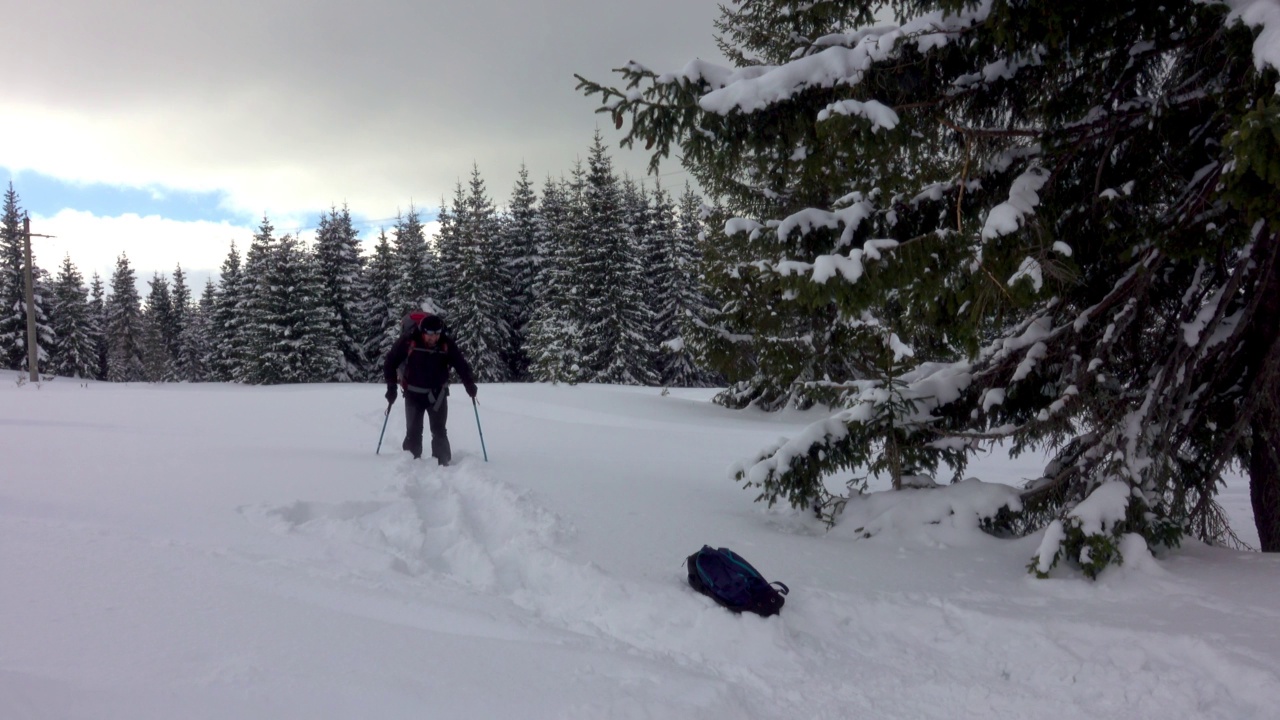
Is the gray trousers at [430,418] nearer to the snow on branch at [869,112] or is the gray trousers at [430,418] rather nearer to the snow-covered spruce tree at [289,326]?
the snow on branch at [869,112]

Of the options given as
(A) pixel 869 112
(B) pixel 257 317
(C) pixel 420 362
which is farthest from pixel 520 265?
(A) pixel 869 112

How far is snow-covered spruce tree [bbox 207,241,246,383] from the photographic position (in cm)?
4353

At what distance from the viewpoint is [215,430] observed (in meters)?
9.16

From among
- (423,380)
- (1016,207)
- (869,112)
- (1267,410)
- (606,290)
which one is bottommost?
(1267,410)

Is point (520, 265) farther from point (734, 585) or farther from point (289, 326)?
point (734, 585)

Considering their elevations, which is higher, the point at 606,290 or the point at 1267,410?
the point at 606,290

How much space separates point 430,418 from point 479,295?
1222 inches

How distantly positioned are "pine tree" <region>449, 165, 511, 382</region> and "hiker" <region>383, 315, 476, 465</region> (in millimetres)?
29246

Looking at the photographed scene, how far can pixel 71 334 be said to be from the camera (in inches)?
1848

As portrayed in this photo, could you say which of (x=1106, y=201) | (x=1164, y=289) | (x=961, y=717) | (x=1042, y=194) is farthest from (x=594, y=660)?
(x=1164, y=289)

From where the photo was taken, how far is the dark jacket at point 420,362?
794 cm

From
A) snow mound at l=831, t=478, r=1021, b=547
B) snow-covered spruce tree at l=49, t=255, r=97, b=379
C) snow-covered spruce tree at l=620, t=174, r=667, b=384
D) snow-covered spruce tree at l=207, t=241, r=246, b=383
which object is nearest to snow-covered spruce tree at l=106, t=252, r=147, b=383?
snow-covered spruce tree at l=49, t=255, r=97, b=379

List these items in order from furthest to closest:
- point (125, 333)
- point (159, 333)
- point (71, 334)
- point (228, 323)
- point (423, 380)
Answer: point (159, 333), point (125, 333), point (71, 334), point (228, 323), point (423, 380)

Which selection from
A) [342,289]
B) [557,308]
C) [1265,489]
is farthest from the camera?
[342,289]
